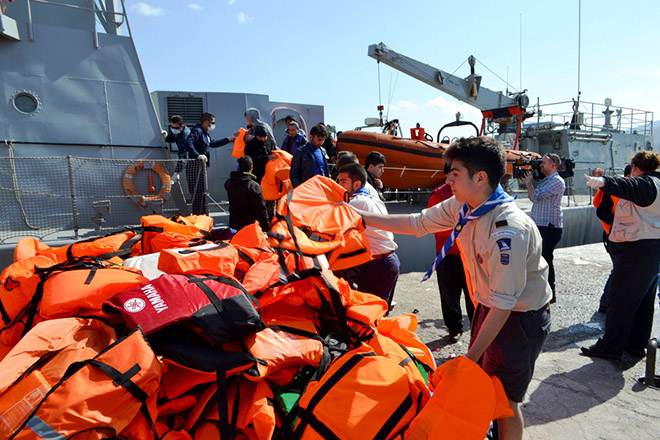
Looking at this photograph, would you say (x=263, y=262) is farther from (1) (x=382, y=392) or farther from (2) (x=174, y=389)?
(1) (x=382, y=392)

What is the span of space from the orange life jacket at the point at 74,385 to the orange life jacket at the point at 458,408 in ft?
3.85

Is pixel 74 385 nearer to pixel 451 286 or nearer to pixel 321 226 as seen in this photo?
pixel 321 226

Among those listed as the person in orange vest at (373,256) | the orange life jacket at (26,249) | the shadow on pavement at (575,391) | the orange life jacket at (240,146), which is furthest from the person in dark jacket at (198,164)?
the shadow on pavement at (575,391)

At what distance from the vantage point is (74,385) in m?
1.61

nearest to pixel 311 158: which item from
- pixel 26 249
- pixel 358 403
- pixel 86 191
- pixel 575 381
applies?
pixel 26 249

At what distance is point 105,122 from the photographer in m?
6.89

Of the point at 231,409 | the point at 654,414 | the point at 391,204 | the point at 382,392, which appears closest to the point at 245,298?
the point at 231,409

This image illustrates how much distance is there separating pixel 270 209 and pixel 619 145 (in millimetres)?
18249

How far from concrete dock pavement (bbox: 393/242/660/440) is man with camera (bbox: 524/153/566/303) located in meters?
0.80

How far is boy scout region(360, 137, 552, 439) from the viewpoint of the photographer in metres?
1.85

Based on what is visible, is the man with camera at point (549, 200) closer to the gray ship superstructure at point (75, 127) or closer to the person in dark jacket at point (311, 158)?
the person in dark jacket at point (311, 158)

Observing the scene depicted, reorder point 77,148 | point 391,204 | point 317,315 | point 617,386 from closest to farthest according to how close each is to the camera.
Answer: point 317,315, point 617,386, point 77,148, point 391,204

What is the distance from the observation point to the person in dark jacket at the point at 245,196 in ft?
17.2

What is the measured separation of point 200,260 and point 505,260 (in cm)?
178
